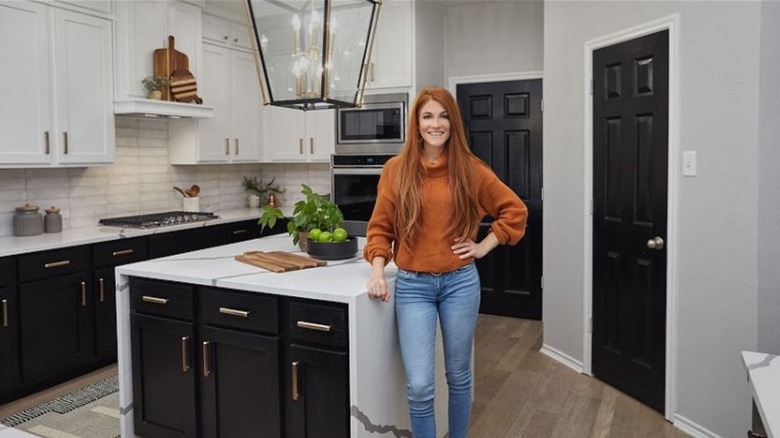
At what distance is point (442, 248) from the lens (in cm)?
231

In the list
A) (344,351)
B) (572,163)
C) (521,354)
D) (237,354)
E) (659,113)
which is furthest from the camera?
(521,354)

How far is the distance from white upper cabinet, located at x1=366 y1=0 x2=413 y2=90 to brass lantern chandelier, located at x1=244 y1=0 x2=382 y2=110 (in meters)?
2.61

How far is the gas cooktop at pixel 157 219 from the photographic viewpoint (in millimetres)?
4379

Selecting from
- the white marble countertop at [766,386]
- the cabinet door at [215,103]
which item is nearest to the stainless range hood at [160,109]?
the cabinet door at [215,103]

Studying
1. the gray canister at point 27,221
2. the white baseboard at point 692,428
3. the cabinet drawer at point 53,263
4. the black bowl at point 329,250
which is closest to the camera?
the black bowl at point 329,250

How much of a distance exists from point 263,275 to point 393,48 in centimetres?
308

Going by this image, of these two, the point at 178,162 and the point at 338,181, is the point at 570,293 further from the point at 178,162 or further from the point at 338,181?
the point at 178,162

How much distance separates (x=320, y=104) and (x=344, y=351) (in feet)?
3.26

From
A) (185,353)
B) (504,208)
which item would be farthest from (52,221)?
(504,208)

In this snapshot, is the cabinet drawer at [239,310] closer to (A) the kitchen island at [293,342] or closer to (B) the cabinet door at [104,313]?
(A) the kitchen island at [293,342]

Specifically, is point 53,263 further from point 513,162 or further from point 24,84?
point 513,162

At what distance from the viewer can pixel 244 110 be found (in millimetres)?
5750

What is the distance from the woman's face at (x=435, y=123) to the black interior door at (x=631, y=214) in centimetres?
152

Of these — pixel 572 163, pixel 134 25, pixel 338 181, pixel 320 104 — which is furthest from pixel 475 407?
pixel 134 25
